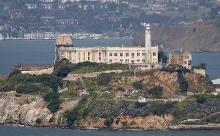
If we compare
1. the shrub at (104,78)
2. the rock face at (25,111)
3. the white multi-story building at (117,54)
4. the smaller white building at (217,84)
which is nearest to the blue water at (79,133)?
the rock face at (25,111)

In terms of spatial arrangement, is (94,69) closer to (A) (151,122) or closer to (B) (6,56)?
(A) (151,122)

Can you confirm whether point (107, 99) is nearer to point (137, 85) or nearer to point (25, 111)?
point (137, 85)

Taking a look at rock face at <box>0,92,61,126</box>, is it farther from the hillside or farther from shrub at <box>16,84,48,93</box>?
shrub at <box>16,84,48,93</box>

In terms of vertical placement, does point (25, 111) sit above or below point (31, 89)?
below

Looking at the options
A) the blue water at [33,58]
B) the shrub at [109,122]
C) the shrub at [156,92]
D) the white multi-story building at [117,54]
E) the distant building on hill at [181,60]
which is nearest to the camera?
the shrub at [109,122]

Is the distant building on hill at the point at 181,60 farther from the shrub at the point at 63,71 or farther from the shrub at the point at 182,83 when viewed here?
the shrub at the point at 63,71

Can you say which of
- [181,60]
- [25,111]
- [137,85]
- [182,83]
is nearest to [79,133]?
[25,111]

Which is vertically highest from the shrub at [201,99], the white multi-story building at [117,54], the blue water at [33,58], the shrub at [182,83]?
the white multi-story building at [117,54]
